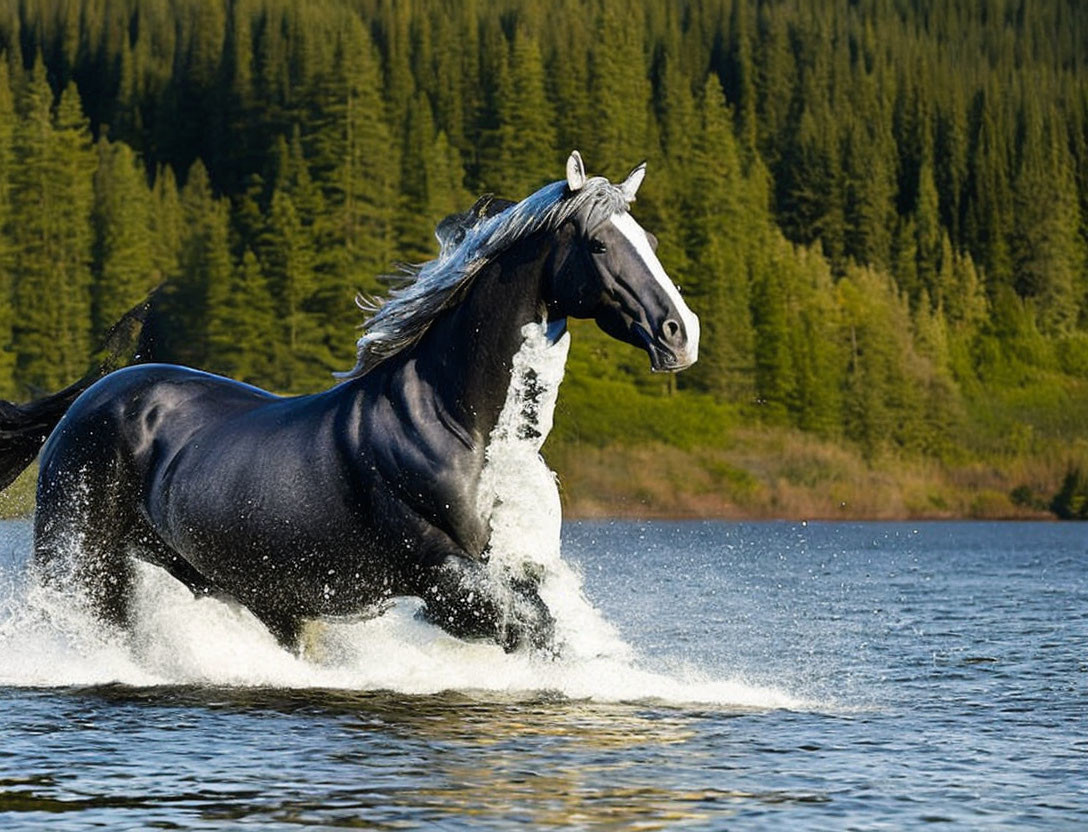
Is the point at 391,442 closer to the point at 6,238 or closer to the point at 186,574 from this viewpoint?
the point at 186,574

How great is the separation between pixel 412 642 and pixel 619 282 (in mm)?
3661

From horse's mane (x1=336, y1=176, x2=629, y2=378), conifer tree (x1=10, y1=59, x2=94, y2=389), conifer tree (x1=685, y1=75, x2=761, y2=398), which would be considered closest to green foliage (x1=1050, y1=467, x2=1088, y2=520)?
conifer tree (x1=685, y1=75, x2=761, y2=398)

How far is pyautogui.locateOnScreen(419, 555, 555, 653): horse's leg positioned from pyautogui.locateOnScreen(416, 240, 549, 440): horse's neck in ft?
2.70

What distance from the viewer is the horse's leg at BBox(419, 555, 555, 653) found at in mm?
11156

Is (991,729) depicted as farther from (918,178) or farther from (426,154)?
(918,178)

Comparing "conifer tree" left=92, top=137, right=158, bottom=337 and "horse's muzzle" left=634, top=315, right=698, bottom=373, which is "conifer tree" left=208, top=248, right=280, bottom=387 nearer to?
"conifer tree" left=92, top=137, right=158, bottom=337

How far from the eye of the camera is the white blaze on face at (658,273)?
10.8 meters

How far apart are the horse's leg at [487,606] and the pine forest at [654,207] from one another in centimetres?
7035

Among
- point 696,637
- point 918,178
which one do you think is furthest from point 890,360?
point 696,637

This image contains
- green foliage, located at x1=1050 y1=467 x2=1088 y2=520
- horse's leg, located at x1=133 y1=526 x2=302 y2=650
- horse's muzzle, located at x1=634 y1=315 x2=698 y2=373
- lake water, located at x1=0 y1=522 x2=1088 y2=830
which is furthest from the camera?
green foliage, located at x1=1050 y1=467 x2=1088 y2=520

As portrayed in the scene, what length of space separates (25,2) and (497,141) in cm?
4917

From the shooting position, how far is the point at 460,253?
11742 mm

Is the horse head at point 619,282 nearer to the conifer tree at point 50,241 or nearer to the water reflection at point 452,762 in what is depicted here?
the water reflection at point 452,762

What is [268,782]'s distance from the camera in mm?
8938
